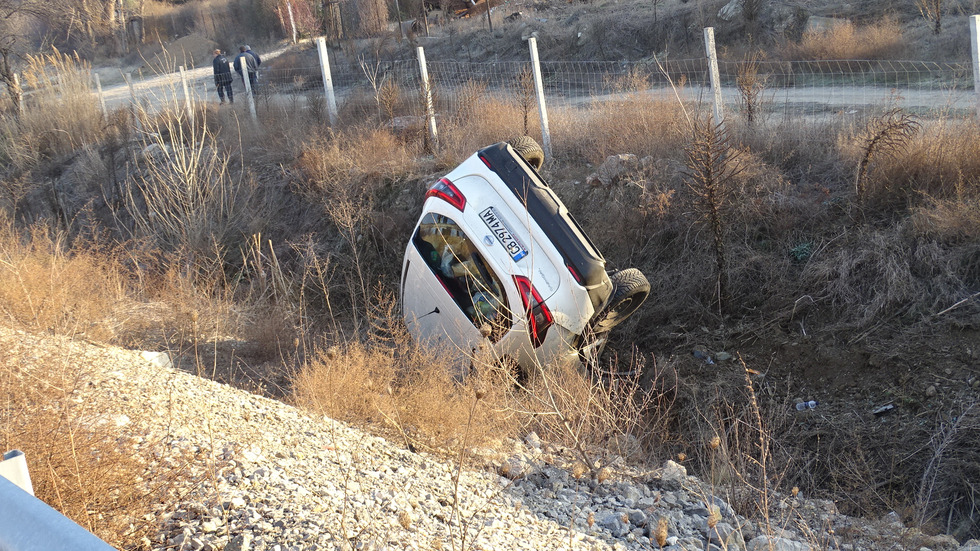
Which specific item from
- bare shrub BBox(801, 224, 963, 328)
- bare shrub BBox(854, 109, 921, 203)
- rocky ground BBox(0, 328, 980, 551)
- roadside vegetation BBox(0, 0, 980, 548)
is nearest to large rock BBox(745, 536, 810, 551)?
rocky ground BBox(0, 328, 980, 551)

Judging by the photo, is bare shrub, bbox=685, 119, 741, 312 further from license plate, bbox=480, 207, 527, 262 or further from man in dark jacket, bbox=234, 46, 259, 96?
man in dark jacket, bbox=234, 46, 259, 96

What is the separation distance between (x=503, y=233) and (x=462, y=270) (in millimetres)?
598

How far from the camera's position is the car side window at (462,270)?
607 centimetres

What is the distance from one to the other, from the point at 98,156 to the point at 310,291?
6.82 m

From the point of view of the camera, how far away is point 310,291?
396 inches

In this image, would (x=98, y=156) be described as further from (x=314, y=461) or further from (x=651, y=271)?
(x=314, y=461)

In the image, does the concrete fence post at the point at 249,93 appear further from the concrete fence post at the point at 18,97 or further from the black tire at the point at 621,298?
the black tire at the point at 621,298

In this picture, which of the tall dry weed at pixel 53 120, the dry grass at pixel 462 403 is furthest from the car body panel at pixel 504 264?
the tall dry weed at pixel 53 120

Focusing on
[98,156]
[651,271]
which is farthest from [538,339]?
[98,156]

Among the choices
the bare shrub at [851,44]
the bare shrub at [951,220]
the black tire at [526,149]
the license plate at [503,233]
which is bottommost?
the bare shrub at [951,220]

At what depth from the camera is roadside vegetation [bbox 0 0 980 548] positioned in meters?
5.07

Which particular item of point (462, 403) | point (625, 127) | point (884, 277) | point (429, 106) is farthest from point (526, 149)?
point (429, 106)

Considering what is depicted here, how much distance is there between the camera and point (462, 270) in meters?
6.39

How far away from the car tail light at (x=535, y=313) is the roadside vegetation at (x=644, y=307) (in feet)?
1.27
